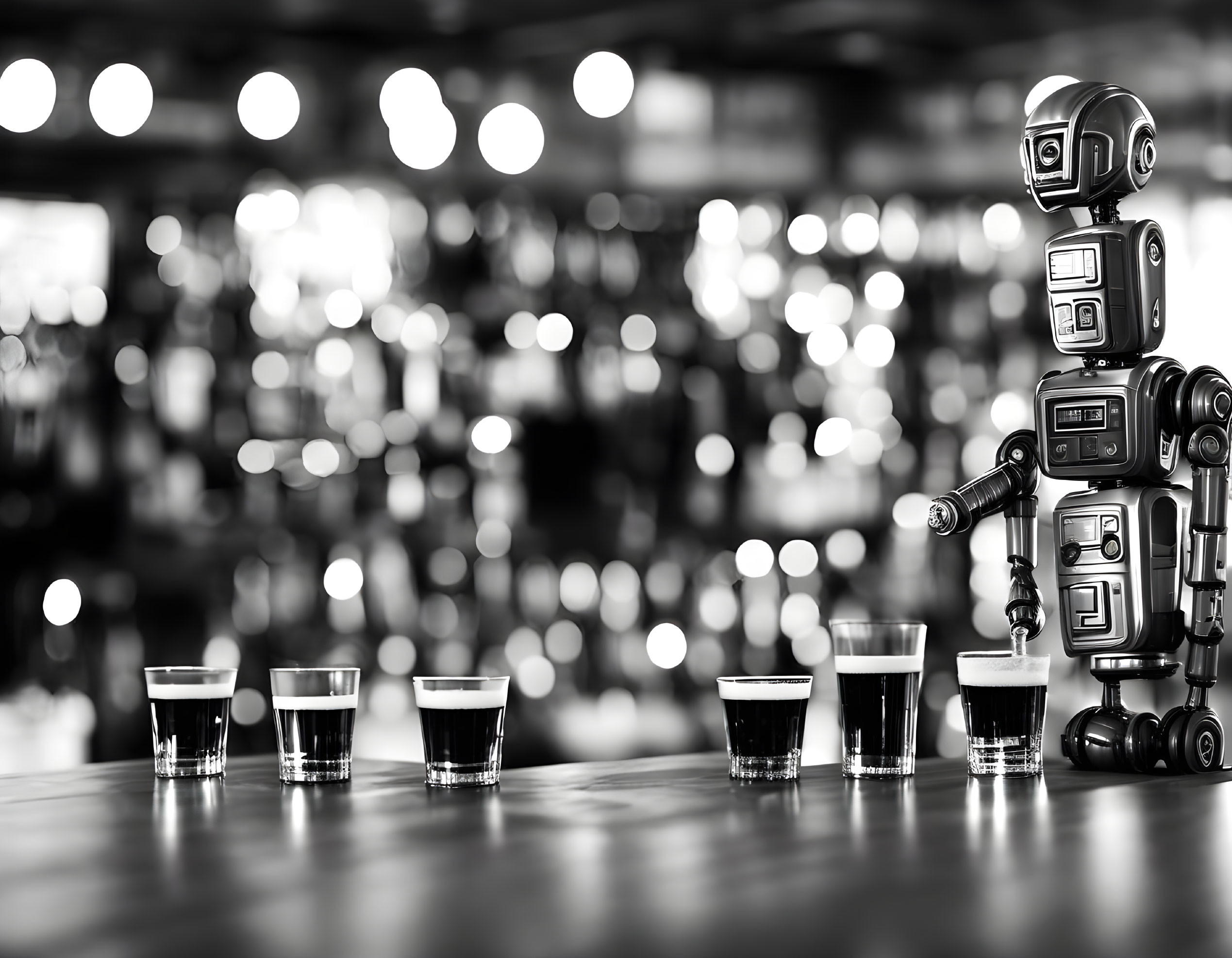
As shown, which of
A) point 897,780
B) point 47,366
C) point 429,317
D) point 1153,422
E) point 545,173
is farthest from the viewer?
point 545,173

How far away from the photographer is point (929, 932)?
677 mm

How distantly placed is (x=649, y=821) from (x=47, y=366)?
309 cm

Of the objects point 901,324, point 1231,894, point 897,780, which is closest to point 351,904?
point 1231,894

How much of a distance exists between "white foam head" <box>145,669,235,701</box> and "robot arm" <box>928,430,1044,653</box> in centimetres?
67

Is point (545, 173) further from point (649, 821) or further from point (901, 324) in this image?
point (649, 821)

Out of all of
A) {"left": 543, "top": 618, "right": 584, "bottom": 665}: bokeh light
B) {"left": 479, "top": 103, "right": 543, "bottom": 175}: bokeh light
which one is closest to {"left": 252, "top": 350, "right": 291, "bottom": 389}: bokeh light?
{"left": 479, "top": 103, "right": 543, "bottom": 175}: bokeh light

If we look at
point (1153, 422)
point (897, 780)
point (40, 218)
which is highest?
point (40, 218)

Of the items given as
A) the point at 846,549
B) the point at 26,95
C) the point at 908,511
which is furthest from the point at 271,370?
the point at 908,511

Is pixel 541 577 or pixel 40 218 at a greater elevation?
pixel 40 218

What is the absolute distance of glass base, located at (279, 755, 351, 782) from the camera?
50.5 inches

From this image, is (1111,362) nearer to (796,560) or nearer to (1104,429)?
(1104,429)

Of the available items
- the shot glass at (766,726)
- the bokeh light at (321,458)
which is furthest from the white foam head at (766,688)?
the bokeh light at (321,458)

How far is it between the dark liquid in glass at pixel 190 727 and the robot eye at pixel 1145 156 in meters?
1.01

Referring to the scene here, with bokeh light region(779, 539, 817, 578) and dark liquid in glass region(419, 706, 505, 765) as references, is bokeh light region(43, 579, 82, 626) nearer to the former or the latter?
bokeh light region(779, 539, 817, 578)
